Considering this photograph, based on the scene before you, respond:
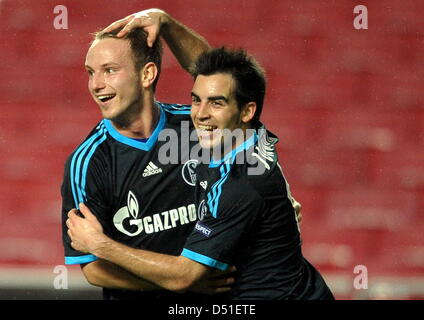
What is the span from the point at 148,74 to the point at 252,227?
539 mm

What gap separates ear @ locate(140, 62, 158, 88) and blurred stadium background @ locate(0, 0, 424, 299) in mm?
1424

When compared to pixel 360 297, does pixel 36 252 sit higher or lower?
higher

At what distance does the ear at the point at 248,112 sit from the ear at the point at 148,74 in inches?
11.6

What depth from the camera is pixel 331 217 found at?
143 inches

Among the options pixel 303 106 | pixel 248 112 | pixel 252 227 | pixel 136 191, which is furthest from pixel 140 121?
pixel 303 106

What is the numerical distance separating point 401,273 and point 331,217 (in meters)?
0.40

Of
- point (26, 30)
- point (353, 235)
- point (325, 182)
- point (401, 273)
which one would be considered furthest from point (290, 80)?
point (26, 30)

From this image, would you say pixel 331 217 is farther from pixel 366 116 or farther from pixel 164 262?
pixel 164 262

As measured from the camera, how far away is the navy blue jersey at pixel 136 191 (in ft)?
7.10

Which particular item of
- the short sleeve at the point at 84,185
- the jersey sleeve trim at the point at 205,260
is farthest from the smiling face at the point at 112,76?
the jersey sleeve trim at the point at 205,260

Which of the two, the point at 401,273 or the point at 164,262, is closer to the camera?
the point at 164,262

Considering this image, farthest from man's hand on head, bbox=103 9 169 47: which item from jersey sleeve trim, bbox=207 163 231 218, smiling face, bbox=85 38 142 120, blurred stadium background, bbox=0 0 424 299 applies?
blurred stadium background, bbox=0 0 424 299

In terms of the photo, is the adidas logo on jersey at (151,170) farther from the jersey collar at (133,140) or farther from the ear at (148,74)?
the ear at (148,74)

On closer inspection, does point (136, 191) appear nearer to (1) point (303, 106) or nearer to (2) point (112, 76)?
(2) point (112, 76)
